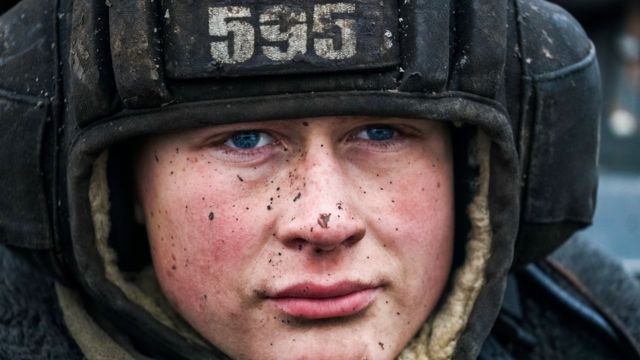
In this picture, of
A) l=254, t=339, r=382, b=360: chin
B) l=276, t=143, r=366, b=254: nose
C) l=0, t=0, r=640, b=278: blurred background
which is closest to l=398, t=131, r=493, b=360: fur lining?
l=254, t=339, r=382, b=360: chin

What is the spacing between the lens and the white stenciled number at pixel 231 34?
1901mm

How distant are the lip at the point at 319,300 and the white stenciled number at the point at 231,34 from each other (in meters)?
0.36

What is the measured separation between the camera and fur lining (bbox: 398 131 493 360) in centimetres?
216

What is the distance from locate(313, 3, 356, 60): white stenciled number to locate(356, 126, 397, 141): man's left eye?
158mm

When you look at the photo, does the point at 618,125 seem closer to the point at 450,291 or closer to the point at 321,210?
the point at 450,291

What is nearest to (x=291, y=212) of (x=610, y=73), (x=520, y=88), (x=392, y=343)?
(x=392, y=343)

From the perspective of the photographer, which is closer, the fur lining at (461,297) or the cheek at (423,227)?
the cheek at (423,227)

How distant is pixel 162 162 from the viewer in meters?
2.04

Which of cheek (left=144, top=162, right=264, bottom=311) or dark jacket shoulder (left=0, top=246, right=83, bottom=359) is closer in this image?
cheek (left=144, top=162, right=264, bottom=311)

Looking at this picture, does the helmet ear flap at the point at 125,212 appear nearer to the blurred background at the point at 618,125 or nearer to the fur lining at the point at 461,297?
the fur lining at the point at 461,297

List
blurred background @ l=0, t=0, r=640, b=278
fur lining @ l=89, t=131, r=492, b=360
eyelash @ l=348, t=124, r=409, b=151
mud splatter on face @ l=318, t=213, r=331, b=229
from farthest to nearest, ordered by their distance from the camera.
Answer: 1. blurred background @ l=0, t=0, r=640, b=278
2. fur lining @ l=89, t=131, r=492, b=360
3. eyelash @ l=348, t=124, r=409, b=151
4. mud splatter on face @ l=318, t=213, r=331, b=229

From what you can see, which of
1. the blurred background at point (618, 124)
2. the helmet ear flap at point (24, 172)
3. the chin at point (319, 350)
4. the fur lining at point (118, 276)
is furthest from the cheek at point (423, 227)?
the blurred background at point (618, 124)

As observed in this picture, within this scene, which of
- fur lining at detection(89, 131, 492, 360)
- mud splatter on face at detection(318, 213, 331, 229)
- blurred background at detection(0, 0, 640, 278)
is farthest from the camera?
blurred background at detection(0, 0, 640, 278)

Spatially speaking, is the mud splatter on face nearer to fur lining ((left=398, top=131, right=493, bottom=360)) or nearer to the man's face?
the man's face
